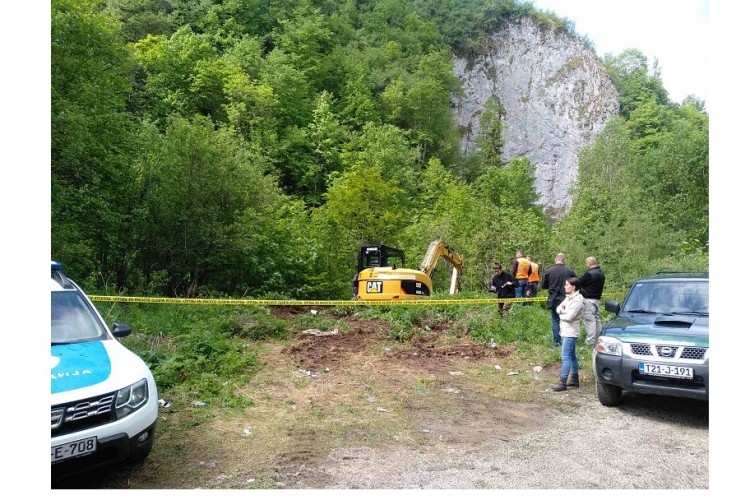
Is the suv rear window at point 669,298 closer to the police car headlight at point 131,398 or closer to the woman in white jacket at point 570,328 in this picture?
the woman in white jacket at point 570,328

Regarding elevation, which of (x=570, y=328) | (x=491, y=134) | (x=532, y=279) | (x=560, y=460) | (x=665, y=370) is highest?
(x=491, y=134)

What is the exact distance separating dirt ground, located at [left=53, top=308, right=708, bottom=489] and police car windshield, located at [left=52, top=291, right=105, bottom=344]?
1273 mm

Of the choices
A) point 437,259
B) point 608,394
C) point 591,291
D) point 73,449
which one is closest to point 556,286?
point 591,291

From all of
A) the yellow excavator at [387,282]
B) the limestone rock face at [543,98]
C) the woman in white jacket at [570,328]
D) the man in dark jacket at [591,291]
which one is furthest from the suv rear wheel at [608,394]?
the limestone rock face at [543,98]

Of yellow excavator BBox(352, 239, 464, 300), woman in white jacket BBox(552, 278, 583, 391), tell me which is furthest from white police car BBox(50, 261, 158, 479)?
yellow excavator BBox(352, 239, 464, 300)

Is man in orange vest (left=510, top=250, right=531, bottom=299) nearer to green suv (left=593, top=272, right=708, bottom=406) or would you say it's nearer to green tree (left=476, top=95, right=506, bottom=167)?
green suv (left=593, top=272, right=708, bottom=406)

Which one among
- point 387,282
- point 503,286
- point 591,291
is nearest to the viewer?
point 591,291

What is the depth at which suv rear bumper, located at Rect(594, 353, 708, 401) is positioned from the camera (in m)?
5.78

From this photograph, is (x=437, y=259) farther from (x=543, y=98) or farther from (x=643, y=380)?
(x=543, y=98)

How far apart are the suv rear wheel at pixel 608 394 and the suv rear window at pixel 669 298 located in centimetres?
123

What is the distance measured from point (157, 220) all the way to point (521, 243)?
1732 centimetres

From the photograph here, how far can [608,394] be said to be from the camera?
266 inches

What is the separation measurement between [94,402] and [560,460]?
420 cm
